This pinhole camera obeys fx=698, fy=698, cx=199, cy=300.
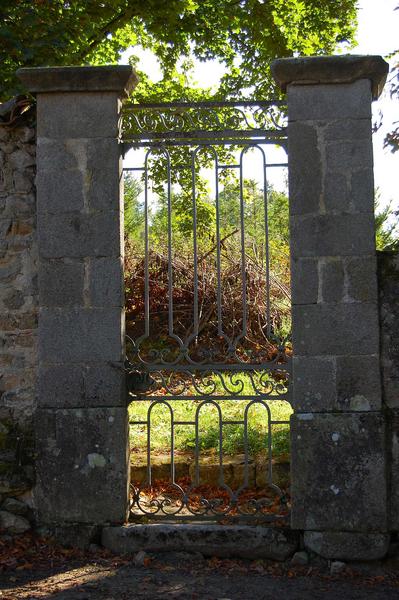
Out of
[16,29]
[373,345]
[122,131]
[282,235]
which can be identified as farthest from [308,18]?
[373,345]

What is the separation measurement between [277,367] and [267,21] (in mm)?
7802

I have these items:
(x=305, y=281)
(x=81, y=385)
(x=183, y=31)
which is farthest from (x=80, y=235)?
(x=183, y=31)

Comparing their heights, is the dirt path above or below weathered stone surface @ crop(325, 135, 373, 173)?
below

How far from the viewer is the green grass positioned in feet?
18.5

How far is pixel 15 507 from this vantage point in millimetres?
4426

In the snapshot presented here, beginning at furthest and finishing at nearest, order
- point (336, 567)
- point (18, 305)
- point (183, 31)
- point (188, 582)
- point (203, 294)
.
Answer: point (183, 31) < point (203, 294) < point (18, 305) < point (336, 567) < point (188, 582)

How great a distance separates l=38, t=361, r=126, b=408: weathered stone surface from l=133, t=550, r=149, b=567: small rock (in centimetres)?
91

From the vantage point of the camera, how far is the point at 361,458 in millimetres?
4164

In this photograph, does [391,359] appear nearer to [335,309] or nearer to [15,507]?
[335,309]

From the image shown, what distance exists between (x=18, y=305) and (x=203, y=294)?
155 inches

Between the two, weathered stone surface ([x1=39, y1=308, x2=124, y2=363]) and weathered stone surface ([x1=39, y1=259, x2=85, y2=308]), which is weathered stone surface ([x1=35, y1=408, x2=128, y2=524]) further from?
weathered stone surface ([x1=39, y1=259, x2=85, y2=308])

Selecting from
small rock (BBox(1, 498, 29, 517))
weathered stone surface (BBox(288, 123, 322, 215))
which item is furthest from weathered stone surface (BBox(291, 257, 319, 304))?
small rock (BBox(1, 498, 29, 517))

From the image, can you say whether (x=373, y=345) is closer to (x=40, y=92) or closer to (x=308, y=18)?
(x=40, y=92)

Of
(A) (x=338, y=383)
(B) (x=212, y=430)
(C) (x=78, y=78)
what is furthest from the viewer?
(B) (x=212, y=430)
